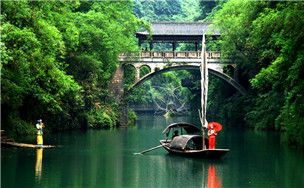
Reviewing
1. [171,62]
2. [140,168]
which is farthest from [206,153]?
[171,62]

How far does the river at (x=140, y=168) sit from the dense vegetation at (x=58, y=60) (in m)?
2.64

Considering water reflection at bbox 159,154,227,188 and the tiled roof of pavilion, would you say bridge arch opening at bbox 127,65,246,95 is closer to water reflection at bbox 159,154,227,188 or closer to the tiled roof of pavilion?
the tiled roof of pavilion

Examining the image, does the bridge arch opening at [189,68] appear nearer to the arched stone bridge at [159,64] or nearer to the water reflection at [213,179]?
the arched stone bridge at [159,64]

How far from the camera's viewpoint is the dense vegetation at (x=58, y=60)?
20.9 m

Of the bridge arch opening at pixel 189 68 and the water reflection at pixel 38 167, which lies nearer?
the water reflection at pixel 38 167

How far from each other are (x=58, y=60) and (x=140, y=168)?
14295mm

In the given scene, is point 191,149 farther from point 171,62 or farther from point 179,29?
point 179,29

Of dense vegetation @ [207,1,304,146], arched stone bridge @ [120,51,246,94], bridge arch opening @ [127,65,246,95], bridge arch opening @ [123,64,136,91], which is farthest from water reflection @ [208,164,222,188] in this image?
bridge arch opening @ [123,64,136,91]

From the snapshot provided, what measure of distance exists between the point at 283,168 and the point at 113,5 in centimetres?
2569

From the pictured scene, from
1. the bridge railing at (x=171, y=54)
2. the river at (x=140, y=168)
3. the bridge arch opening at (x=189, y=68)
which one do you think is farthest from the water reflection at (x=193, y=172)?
the bridge arch opening at (x=189, y=68)

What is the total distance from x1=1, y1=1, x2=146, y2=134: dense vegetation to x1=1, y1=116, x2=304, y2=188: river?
2.64m

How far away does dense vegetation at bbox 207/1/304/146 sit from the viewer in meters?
19.7

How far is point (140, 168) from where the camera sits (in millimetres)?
17141

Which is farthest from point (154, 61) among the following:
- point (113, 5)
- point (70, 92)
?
point (70, 92)
